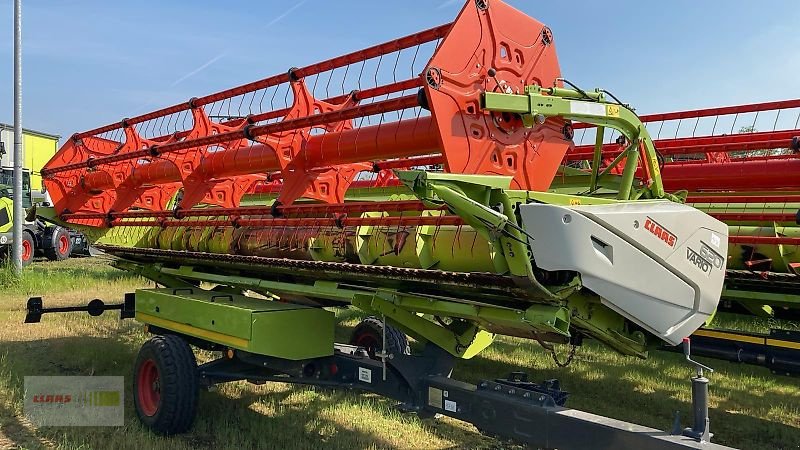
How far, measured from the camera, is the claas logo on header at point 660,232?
9.49 feet

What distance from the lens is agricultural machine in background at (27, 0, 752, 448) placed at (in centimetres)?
284

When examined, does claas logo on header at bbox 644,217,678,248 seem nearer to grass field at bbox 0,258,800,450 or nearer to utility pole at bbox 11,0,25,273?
grass field at bbox 0,258,800,450

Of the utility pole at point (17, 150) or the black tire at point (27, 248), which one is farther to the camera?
the black tire at point (27, 248)

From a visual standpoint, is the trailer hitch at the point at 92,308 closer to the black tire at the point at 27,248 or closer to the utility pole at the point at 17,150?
the utility pole at the point at 17,150

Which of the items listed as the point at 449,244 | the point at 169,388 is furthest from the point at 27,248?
the point at 449,244

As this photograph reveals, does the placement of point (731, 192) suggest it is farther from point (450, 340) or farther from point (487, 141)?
point (487, 141)

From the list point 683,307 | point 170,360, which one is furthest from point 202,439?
point 683,307

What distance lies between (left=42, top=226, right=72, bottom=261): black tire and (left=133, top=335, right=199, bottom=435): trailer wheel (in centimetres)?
1481

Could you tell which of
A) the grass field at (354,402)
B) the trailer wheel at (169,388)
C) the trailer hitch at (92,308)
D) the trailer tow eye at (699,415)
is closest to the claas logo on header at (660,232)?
the trailer tow eye at (699,415)

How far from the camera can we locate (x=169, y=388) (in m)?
4.48

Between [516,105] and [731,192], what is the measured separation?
3.17 meters

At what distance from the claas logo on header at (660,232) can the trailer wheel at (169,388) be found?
3.19m

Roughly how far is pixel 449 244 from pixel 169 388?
2.20 metres

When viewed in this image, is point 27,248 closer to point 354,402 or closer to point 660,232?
point 354,402
